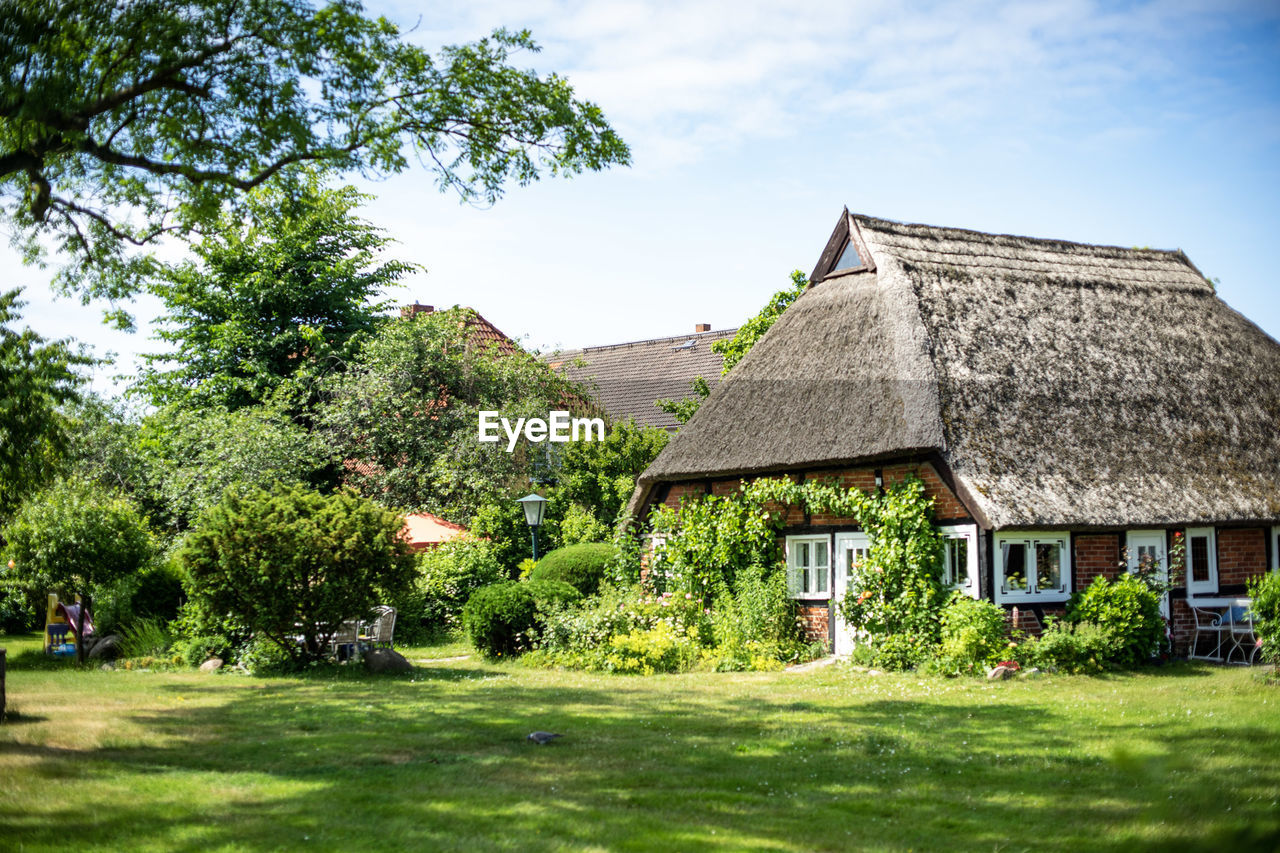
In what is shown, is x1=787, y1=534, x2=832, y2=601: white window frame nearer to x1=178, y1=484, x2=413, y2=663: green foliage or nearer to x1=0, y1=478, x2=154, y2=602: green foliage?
x1=178, y1=484, x2=413, y2=663: green foliage

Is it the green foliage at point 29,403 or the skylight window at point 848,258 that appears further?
the skylight window at point 848,258

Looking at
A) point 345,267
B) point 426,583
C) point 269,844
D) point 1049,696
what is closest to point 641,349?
point 345,267

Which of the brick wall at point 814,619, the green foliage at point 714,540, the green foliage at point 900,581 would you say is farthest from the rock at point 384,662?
the green foliage at point 900,581

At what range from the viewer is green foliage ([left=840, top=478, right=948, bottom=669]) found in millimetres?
14281

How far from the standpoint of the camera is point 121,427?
32.2 metres

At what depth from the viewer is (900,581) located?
48.3 ft

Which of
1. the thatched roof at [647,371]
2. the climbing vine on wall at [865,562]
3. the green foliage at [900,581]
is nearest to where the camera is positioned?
the green foliage at [900,581]

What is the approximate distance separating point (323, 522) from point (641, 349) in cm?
2124

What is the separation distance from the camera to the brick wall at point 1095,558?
14750mm

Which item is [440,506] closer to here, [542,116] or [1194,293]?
[542,116]

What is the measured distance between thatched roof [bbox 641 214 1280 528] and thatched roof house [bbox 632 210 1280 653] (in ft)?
0.11

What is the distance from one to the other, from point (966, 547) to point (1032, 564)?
36.0 inches

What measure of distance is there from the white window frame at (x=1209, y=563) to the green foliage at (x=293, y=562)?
11422 mm

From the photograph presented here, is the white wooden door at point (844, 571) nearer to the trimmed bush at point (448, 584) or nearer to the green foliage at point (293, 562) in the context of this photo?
the green foliage at point (293, 562)
